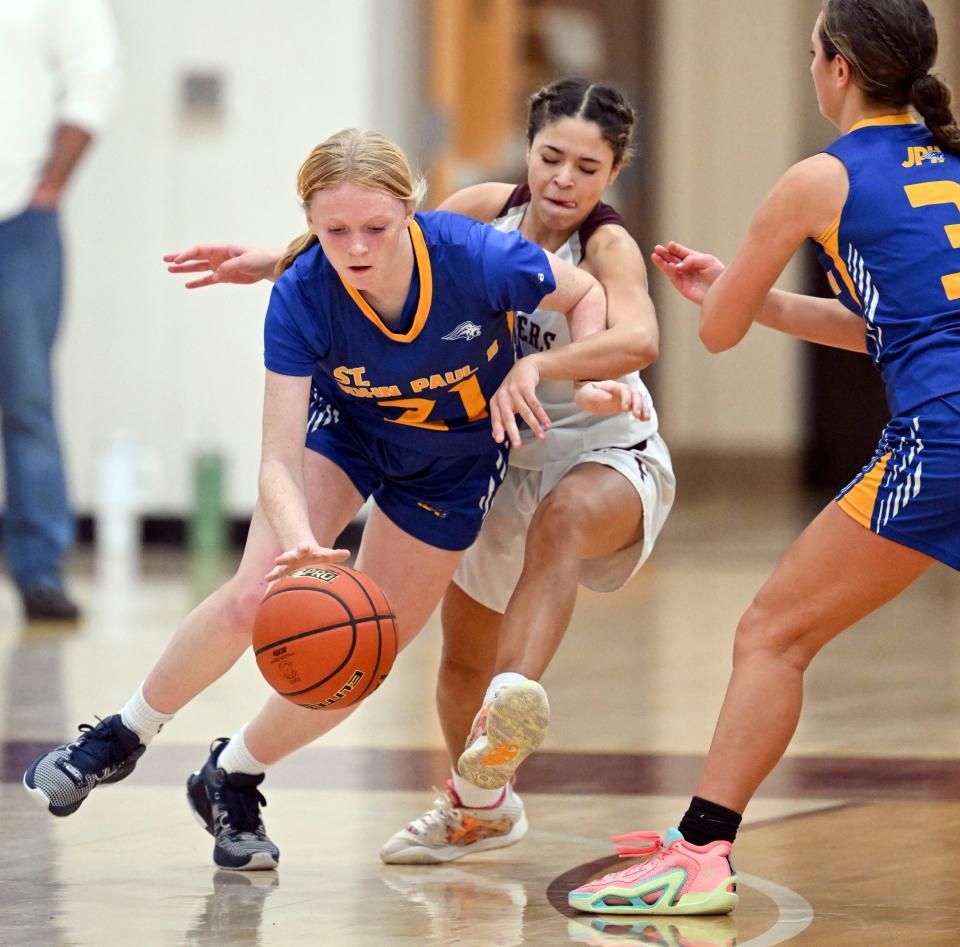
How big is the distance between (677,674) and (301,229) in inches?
180

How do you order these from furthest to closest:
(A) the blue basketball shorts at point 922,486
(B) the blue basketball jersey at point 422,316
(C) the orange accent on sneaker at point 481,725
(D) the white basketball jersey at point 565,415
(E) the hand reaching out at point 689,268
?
(D) the white basketball jersey at point 565,415 < (E) the hand reaching out at point 689,268 < (B) the blue basketball jersey at point 422,316 < (C) the orange accent on sneaker at point 481,725 < (A) the blue basketball shorts at point 922,486

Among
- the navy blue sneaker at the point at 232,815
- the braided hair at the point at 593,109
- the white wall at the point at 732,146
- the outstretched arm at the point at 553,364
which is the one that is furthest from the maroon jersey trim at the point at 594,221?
the white wall at the point at 732,146

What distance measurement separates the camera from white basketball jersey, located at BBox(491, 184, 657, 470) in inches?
164

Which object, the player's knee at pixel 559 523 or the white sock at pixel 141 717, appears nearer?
the player's knee at pixel 559 523

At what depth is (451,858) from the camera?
410cm

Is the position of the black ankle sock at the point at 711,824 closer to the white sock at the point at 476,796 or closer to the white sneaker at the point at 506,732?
the white sneaker at the point at 506,732

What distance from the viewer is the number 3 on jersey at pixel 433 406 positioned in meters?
3.90

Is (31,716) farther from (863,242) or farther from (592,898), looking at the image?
(863,242)

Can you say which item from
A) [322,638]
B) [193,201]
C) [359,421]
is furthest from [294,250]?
[193,201]

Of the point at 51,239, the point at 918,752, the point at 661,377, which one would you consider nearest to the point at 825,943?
the point at 918,752

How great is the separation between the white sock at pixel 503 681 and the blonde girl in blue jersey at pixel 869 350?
15.9 inches

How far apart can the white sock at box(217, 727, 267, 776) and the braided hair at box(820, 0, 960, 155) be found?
1.89 metres

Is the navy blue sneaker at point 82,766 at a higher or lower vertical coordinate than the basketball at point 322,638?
lower

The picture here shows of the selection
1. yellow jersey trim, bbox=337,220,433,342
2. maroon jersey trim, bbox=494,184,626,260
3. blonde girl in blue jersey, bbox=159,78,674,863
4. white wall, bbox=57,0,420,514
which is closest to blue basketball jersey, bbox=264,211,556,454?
yellow jersey trim, bbox=337,220,433,342
